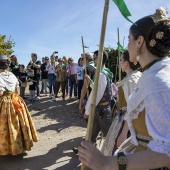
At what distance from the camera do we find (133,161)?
1.06 m

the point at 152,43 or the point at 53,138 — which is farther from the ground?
the point at 152,43

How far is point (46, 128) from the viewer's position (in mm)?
6285

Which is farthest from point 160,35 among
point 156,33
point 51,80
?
point 51,80

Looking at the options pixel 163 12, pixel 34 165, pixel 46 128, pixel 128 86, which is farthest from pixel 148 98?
pixel 46 128

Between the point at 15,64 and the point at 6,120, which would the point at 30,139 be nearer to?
the point at 6,120

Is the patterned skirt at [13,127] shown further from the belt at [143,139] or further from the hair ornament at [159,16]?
the hair ornament at [159,16]

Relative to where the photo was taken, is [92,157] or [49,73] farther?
[49,73]

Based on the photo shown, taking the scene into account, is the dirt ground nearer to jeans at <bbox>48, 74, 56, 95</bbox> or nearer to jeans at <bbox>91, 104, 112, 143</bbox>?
jeans at <bbox>48, 74, 56, 95</bbox>

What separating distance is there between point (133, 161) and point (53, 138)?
15.2ft

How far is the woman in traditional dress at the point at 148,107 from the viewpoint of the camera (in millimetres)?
1034

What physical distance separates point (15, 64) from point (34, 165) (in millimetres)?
6098

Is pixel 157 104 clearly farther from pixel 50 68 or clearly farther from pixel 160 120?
pixel 50 68

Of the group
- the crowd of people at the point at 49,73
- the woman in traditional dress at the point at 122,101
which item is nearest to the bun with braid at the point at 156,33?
the woman in traditional dress at the point at 122,101

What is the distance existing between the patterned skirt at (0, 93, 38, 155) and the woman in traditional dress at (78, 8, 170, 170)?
3036 mm
